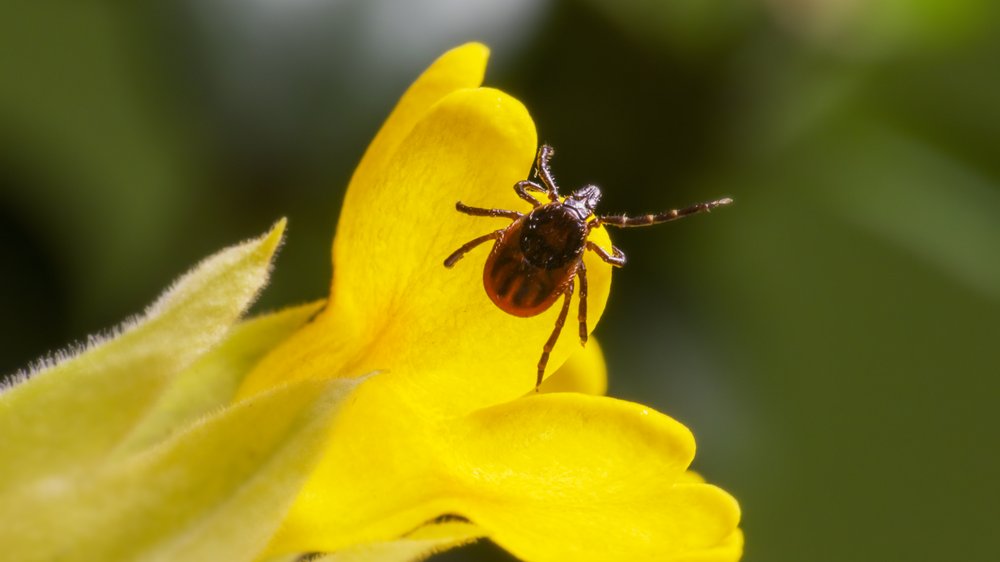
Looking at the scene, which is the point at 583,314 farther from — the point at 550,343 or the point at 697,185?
the point at 697,185

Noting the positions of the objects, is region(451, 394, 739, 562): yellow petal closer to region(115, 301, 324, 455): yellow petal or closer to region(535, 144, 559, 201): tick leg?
region(115, 301, 324, 455): yellow petal

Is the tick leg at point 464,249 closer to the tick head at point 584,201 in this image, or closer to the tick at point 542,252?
the tick at point 542,252

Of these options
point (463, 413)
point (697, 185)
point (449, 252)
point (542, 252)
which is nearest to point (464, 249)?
point (449, 252)

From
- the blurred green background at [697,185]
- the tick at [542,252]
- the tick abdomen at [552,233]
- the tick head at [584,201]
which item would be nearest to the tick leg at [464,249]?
the tick at [542,252]

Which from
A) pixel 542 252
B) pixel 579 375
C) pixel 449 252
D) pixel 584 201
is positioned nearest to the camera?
pixel 449 252

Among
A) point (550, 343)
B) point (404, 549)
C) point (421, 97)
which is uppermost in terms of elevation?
point (421, 97)

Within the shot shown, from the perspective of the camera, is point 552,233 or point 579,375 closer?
point 579,375

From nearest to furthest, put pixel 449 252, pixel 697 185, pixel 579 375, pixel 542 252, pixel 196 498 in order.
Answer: pixel 196 498 → pixel 449 252 → pixel 579 375 → pixel 542 252 → pixel 697 185
